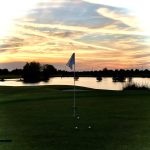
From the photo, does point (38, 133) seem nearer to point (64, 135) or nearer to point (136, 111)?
point (64, 135)

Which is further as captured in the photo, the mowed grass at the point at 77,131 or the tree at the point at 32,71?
the tree at the point at 32,71

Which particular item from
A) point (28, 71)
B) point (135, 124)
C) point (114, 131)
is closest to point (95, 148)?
point (114, 131)

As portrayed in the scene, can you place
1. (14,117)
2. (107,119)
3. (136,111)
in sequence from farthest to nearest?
(136,111) → (14,117) → (107,119)

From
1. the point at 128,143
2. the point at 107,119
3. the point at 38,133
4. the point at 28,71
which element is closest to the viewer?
the point at 128,143

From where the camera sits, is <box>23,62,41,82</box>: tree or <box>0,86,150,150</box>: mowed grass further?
<box>23,62,41,82</box>: tree

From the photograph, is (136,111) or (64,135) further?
(136,111)

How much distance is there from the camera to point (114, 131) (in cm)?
1262

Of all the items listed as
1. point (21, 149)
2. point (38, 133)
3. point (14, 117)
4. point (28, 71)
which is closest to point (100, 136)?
point (38, 133)

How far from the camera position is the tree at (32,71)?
159625 millimetres

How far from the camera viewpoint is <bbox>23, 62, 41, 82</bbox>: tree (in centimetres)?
15962

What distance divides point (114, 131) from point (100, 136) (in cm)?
98

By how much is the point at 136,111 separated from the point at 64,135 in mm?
7163

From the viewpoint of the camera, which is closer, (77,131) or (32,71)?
(77,131)

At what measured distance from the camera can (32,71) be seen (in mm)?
163875
